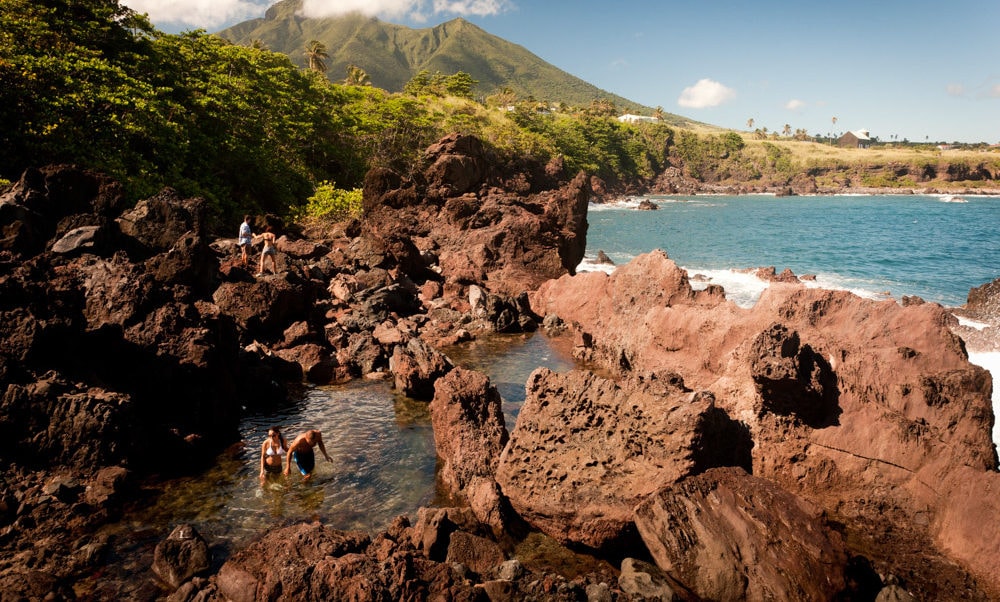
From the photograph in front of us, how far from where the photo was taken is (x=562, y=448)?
999 cm

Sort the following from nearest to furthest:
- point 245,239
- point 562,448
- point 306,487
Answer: point 562,448, point 306,487, point 245,239

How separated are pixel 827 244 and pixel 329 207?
49.6m

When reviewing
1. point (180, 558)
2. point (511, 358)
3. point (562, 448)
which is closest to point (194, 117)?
point (511, 358)

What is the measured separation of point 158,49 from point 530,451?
119ft

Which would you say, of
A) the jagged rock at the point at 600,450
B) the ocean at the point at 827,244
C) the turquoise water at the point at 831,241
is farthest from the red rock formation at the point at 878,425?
the turquoise water at the point at 831,241

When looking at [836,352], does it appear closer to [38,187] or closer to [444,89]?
[38,187]

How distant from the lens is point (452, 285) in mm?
26453

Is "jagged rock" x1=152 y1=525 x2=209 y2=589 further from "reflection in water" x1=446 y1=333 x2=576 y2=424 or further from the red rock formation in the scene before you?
"reflection in water" x1=446 y1=333 x2=576 y2=424

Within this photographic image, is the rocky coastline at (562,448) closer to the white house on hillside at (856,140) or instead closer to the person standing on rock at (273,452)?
the person standing on rock at (273,452)

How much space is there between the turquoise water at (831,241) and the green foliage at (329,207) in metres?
20.2

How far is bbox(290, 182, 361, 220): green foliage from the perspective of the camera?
36594 millimetres

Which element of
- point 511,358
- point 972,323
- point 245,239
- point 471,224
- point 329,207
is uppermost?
point 329,207

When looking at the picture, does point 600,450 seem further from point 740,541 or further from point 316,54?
point 316,54

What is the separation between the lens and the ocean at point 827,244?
39.5m
